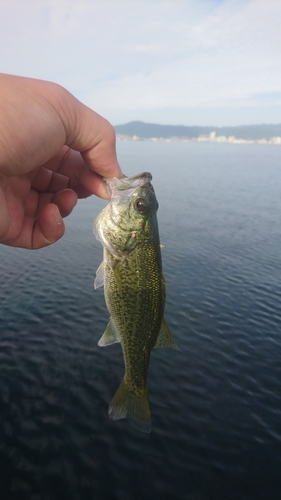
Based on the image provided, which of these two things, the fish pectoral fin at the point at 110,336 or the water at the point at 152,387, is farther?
the water at the point at 152,387

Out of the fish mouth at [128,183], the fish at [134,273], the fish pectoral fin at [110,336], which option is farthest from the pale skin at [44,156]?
the fish pectoral fin at [110,336]

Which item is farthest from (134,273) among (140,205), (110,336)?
(110,336)

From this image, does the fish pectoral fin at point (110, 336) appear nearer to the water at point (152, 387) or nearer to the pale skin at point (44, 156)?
the pale skin at point (44, 156)

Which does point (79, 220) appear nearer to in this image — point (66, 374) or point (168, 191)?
point (168, 191)

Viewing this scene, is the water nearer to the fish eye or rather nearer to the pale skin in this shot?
the pale skin

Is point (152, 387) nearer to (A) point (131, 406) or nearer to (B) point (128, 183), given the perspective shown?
(A) point (131, 406)

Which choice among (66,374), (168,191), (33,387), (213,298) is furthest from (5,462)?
(168,191)
